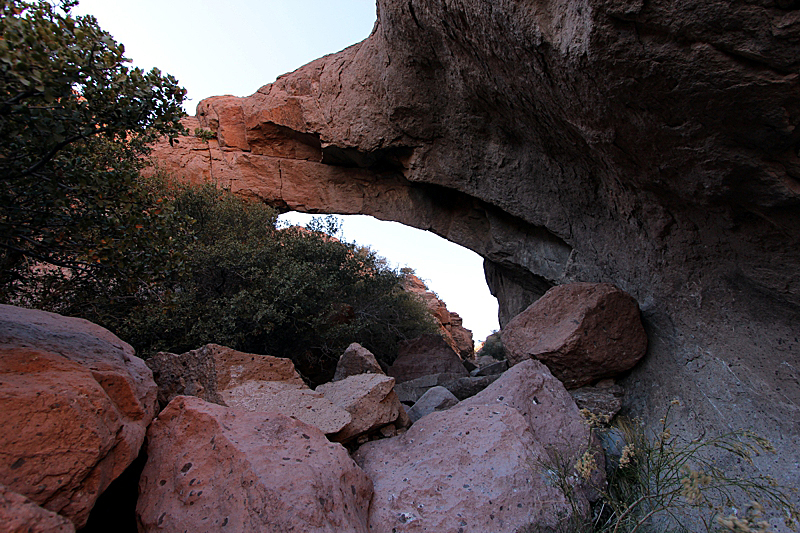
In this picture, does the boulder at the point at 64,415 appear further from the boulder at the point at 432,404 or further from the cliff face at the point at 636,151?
the cliff face at the point at 636,151

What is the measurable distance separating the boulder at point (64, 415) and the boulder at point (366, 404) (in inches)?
60.3

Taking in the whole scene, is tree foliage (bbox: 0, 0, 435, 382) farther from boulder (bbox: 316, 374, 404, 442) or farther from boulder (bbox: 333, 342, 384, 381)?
boulder (bbox: 316, 374, 404, 442)

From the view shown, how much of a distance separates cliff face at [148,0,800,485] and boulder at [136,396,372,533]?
145 inches

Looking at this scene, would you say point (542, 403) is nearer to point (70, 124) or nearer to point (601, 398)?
point (601, 398)

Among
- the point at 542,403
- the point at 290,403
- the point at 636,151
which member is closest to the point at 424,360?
the point at 542,403

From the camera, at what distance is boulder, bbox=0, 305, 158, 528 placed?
2408 millimetres

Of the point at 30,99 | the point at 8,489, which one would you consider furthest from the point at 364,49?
the point at 8,489

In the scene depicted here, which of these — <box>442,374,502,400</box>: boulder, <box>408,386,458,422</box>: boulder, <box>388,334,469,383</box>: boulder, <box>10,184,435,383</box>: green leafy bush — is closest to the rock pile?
<box>408,386,458,422</box>: boulder

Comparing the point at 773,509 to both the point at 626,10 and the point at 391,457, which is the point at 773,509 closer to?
the point at 391,457

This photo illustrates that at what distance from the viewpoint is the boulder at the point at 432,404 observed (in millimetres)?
5293

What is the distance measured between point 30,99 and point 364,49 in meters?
6.92

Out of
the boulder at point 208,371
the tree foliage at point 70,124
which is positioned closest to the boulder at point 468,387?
the boulder at point 208,371

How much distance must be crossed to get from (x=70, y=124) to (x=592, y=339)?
524 cm

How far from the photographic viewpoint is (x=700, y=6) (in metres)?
3.29
